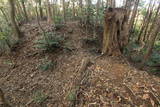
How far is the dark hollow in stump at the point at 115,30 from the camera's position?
172 inches

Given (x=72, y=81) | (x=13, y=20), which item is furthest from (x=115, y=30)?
(x=13, y=20)

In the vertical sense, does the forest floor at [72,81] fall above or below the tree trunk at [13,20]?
below

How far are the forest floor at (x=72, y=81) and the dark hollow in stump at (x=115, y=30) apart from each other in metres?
0.43

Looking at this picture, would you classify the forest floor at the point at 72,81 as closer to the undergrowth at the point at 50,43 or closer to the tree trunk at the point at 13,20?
the undergrowth at the point at 50,43

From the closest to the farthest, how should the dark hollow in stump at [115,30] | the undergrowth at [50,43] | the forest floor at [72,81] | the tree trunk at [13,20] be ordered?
the forest floor at [72,81] < the dark hollow in stump at [115,30] < the undergrowth at [50,43] < the tree trunk at [13,20]

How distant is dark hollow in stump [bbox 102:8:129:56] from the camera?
4.37 m

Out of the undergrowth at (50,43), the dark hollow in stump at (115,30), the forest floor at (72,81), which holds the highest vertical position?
the dark hollow in stump at (115,30)

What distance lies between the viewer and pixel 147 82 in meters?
3.50

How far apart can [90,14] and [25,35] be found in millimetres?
4836

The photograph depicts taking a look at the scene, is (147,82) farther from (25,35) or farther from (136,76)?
(25,35)

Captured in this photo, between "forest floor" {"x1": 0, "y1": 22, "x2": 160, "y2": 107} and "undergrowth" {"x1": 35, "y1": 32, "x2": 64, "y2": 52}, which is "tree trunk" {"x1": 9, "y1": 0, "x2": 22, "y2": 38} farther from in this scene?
"undergrowth" {"x1": 35, "y1": 32, "x2": 64, "y2": 52}

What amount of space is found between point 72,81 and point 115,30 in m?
2.64

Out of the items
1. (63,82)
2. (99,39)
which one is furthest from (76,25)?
(63,82)

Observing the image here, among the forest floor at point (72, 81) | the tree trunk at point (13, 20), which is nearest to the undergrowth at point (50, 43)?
the forest floor at point (72, 81)
